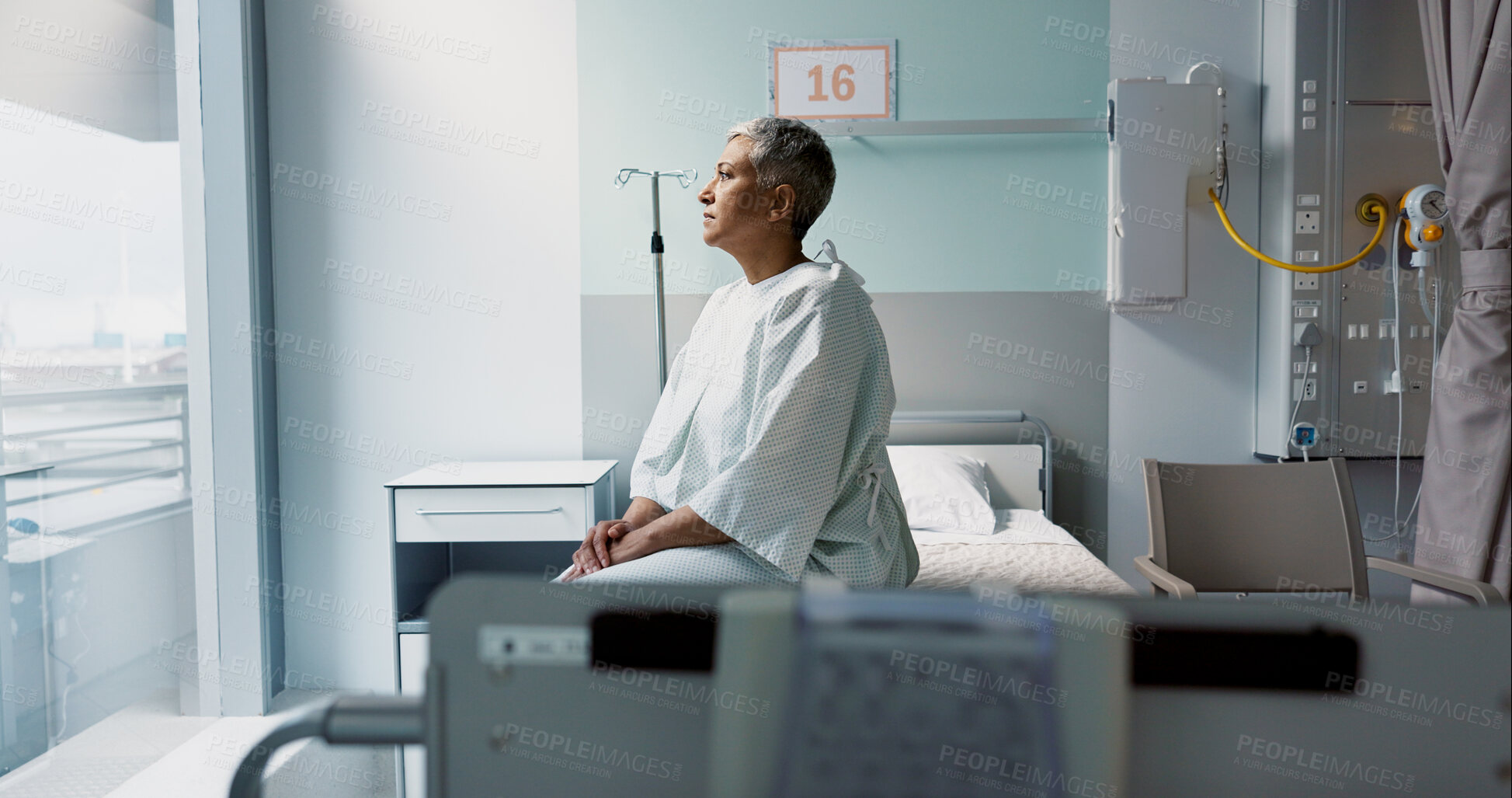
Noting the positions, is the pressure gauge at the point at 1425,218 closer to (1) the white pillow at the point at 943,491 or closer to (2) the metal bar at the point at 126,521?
(1) the white pillow at the point at 943,491

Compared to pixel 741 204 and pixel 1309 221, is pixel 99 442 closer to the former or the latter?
pixel 741 204

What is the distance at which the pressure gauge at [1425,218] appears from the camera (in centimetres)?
279

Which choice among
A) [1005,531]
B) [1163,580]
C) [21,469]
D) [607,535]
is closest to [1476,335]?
[1163,580]

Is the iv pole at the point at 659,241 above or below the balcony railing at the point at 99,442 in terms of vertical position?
above

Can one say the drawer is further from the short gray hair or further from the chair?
the chair

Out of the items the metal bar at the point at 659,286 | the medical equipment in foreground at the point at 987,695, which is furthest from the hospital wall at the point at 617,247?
the medical equipment in foreground at the point at 987,695

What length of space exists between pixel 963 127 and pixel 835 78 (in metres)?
0.48

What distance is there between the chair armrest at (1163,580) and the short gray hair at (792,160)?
111 centimetres

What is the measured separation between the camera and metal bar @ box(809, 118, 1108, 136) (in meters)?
3.02

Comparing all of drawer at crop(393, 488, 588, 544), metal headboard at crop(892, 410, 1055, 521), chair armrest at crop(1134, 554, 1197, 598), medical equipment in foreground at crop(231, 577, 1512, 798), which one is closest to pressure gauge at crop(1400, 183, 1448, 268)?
metal headboard at crop(892, 410, 1055, 521)

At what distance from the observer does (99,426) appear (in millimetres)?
2369

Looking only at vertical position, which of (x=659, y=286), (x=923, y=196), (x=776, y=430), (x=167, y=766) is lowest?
(x=167, y=766)

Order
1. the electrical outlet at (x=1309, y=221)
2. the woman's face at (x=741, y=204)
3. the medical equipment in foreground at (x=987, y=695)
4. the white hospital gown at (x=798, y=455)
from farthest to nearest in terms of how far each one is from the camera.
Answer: the electrical outlet at (x=1309, y=221) → the woman's face at (x=741, y=204) → the white hospital gown at (x=798, y=455) → the medical equipment in foreground at (x=987, y=695)

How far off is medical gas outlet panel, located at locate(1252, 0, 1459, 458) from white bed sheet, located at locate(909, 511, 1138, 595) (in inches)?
42.1
